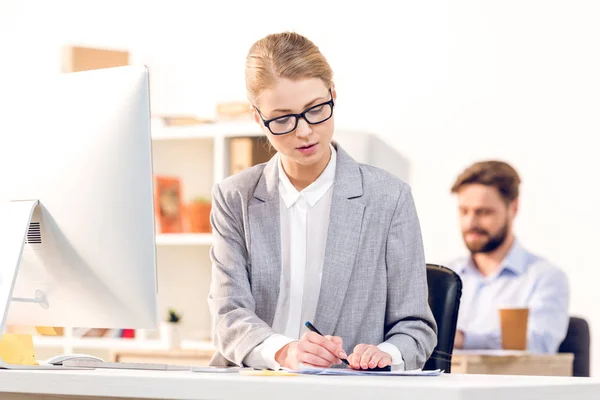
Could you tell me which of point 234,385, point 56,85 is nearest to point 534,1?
point 56,85

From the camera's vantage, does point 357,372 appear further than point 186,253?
No

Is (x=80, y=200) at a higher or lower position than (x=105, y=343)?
higher

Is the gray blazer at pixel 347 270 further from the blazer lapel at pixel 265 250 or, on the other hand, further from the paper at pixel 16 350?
the paper at pixel 16 350

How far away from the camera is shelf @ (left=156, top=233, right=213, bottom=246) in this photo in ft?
16.2

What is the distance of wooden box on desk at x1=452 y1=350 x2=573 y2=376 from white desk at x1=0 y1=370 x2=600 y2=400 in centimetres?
214

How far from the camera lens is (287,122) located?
1.88m

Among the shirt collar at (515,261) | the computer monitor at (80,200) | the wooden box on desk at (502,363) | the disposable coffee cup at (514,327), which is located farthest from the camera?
the shirt collar at (515,261)

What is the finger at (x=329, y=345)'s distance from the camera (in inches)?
61.7

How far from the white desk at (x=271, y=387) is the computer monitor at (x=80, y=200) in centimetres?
22

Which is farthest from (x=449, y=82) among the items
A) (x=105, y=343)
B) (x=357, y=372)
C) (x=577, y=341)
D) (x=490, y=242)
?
(x=357, y=372)

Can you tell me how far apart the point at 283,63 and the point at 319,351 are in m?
0.61

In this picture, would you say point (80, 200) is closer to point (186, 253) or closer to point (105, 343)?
point (105, 343)

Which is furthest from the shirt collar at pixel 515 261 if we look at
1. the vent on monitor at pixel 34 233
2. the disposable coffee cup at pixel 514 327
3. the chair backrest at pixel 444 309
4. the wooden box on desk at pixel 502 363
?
the vent on monitor at pixel 34 233

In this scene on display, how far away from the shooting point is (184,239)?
498 centimetres
